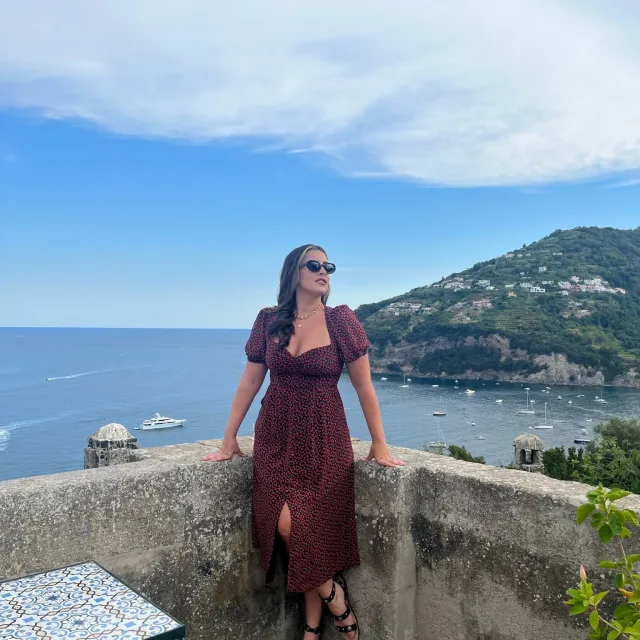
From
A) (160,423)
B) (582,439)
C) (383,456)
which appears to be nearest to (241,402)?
(383,456)

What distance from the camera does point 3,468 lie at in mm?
49344

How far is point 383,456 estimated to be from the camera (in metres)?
2.93

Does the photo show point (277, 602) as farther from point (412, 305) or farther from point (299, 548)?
point (412, 305)

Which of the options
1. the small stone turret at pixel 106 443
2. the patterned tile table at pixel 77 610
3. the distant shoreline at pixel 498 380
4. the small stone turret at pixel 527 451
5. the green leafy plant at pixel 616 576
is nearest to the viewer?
the patterned tile table at pixel 77 610

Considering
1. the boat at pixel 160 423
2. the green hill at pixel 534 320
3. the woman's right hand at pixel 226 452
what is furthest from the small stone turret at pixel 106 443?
the green hill at pixel 534 320

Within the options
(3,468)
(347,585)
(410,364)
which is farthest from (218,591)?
(410,364)

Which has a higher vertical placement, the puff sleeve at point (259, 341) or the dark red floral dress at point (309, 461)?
the puff sleeve at point (259, 341)

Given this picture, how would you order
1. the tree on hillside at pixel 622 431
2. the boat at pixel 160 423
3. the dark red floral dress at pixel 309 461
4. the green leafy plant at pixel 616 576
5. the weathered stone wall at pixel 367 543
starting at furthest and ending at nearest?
the boat at pixel 160 423
the tree on hillside at pixel 622 431
the dark red floral dress at pixel 309 461
the weathered stone wall at pixel 367 543
the green leafy plant at pixel 616 576

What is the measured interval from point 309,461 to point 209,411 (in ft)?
251

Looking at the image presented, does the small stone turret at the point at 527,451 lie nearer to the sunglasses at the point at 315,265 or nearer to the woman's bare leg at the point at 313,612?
the woman's bare leg at the point at 313,612

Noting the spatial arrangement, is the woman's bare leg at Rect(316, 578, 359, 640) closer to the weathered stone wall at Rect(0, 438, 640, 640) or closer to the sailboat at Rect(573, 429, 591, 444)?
the weathered stone wall at Rect(0, 438, 640, 640)

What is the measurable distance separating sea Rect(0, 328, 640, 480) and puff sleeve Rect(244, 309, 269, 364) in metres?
46.5

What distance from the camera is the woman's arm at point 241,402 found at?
302 cm

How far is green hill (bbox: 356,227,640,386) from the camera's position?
93688 millimetres
